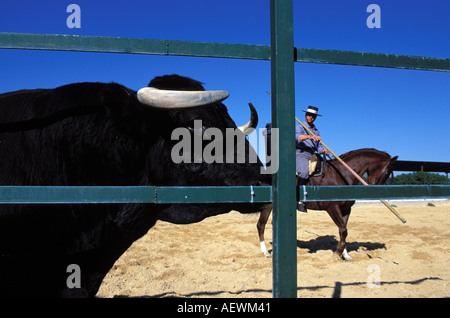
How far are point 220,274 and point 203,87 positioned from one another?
299cm

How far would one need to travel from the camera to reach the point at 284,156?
4.24ft

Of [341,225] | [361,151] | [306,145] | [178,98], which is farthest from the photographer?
[361,151]

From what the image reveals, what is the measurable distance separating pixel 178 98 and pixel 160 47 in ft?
1.32

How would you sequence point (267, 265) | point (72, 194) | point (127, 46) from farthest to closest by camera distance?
point (267, 265) < point (127, 46) < point (72, 194)

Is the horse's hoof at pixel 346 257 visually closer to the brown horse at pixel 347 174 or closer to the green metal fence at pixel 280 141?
the brown horse at pixel 347 174

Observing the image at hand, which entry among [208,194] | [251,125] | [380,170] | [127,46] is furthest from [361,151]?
[127,46]

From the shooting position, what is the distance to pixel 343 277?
4.49 metres

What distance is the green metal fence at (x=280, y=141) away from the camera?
49.8 inches

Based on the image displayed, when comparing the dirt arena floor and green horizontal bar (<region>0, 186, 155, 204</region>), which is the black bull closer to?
green horizontal bar (<region>0, 186, 155, 204</region>)

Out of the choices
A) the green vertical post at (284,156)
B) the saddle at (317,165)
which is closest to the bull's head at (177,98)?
the green vertical post at (284,156)

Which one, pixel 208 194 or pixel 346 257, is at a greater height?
pixel 208 194

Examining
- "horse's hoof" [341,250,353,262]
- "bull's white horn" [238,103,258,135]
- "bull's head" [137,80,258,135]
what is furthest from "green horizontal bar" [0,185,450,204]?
"horse's hoof" [341,250,353,262]

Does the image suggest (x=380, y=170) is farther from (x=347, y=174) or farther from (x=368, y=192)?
(x=368, y=192)

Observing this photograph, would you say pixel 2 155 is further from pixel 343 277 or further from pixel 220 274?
pixel 343 277
